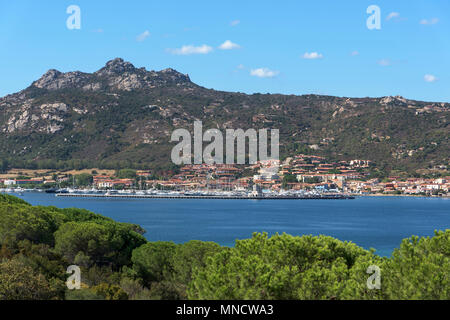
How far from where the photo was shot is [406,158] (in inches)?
4938

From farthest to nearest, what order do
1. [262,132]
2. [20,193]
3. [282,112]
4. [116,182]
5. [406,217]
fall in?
[282,112]
[262,132]
[116,182]
[20,193]
[406,217]

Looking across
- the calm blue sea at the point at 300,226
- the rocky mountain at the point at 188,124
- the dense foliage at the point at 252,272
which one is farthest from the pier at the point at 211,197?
the dense foliage at the point at 252,272

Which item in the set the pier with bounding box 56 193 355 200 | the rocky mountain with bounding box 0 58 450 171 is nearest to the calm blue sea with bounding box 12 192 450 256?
the pier with bounding box 56 193 355 200

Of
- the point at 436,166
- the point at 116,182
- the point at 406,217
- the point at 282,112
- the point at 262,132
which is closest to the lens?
the point at 406,217

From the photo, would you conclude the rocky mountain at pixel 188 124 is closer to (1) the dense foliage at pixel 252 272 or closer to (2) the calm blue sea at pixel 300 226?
(2) the calm blue sea at pixel 300 226

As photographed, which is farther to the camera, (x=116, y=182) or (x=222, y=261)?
(x=116, y=182)

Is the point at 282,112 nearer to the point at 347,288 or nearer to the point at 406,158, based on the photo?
the point at 406,158

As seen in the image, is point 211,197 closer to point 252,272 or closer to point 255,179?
point 255,179

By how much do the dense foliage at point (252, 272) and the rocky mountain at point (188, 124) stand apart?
10643 centimetres

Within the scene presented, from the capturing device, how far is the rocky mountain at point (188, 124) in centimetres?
12825

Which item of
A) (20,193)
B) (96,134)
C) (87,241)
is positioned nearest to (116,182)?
(20,193)

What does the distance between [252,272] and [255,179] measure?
358ft

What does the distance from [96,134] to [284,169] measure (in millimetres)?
45171

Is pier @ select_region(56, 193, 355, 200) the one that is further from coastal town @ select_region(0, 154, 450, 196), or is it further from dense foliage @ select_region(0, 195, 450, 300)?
dense foliage @ select_region(0, 195, 450, 300)
